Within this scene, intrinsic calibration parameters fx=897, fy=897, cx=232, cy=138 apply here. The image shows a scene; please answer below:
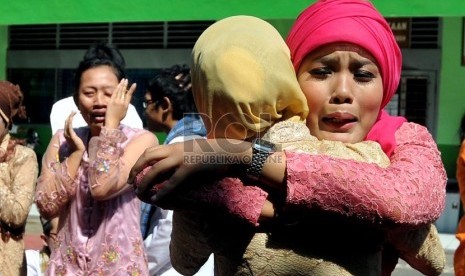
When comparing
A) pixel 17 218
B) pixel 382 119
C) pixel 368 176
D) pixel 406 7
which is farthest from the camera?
pixel 406 7

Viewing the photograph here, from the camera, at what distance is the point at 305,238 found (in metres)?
1.72

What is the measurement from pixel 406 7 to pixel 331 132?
523 centimetres

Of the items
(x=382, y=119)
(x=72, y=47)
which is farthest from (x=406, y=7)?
(x=72, y=47)

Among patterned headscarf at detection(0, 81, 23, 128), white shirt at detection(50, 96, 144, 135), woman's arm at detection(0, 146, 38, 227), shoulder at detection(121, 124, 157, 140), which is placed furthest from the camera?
white shirt at detection(50, 96, 144, 135)

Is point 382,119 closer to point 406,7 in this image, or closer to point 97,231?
point 97,231

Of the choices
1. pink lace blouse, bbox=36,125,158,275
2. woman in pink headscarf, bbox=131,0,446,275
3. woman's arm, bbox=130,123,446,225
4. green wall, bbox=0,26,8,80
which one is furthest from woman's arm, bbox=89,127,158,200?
green wall, bbox=0,26,8,80

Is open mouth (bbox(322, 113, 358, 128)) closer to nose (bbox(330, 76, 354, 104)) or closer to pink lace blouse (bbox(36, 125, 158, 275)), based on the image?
nose (bbox(330, 76, 354, 104))

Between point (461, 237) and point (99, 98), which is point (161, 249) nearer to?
point (99, 98)

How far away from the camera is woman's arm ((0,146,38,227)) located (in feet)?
13.6

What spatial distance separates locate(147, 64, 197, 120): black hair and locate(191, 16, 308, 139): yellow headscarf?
283cm

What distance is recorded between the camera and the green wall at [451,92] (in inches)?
485

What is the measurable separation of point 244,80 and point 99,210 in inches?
80.4

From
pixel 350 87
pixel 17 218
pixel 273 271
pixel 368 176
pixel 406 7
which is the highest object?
pixel 406 7

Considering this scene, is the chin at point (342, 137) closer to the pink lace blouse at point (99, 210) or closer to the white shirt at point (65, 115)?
the pink lace blouse at point (99, 210)
